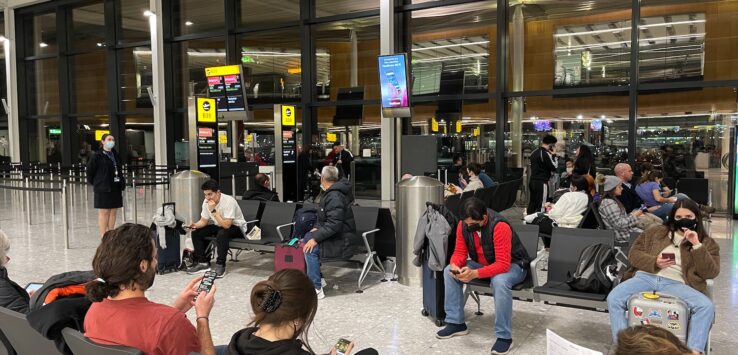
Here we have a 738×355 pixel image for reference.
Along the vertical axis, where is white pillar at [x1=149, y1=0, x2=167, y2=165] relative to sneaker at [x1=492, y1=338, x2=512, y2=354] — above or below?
above

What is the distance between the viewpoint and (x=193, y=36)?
17.2 meters

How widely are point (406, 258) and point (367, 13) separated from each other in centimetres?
980

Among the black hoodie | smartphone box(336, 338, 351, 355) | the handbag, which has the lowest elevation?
the handbag

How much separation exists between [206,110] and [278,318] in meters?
8.86

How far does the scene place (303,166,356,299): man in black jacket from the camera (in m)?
5.61

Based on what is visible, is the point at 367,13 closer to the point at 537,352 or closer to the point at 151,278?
the point at 537,352

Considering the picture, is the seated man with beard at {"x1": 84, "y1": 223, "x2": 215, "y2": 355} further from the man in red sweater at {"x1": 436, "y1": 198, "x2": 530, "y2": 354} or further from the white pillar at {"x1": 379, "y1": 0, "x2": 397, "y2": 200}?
the white pillar at {"x1": 379, "y1": 0, "x2": 397, "y2": 200}

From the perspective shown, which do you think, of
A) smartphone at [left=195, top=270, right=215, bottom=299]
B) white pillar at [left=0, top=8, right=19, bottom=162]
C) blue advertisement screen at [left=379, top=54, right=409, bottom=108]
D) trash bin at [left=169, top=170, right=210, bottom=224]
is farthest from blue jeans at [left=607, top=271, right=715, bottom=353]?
white pillar at [left=0, top=8, right=19, bottom=162]

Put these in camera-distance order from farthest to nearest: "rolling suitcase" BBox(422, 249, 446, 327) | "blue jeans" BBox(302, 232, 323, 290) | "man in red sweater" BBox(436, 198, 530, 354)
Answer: "blue jeans" BBox(302, 232, 323, 290)
"rolling suitcase" BBox(422, 249, 446, 327)
"man in red sweater" BBox(436, 198, 530, 354)

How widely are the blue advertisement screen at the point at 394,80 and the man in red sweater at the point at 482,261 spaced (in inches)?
295

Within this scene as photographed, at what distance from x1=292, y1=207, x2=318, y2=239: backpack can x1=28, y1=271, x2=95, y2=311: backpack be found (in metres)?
3.53

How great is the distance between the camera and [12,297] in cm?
282

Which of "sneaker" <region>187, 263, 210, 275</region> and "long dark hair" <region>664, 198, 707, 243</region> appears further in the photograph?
"sneaker" <region>187, 263, 210, 275</region>

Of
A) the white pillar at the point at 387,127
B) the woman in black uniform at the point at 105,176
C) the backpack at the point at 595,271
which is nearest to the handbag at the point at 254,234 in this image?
the woman in black uniform at the point at 105,176
